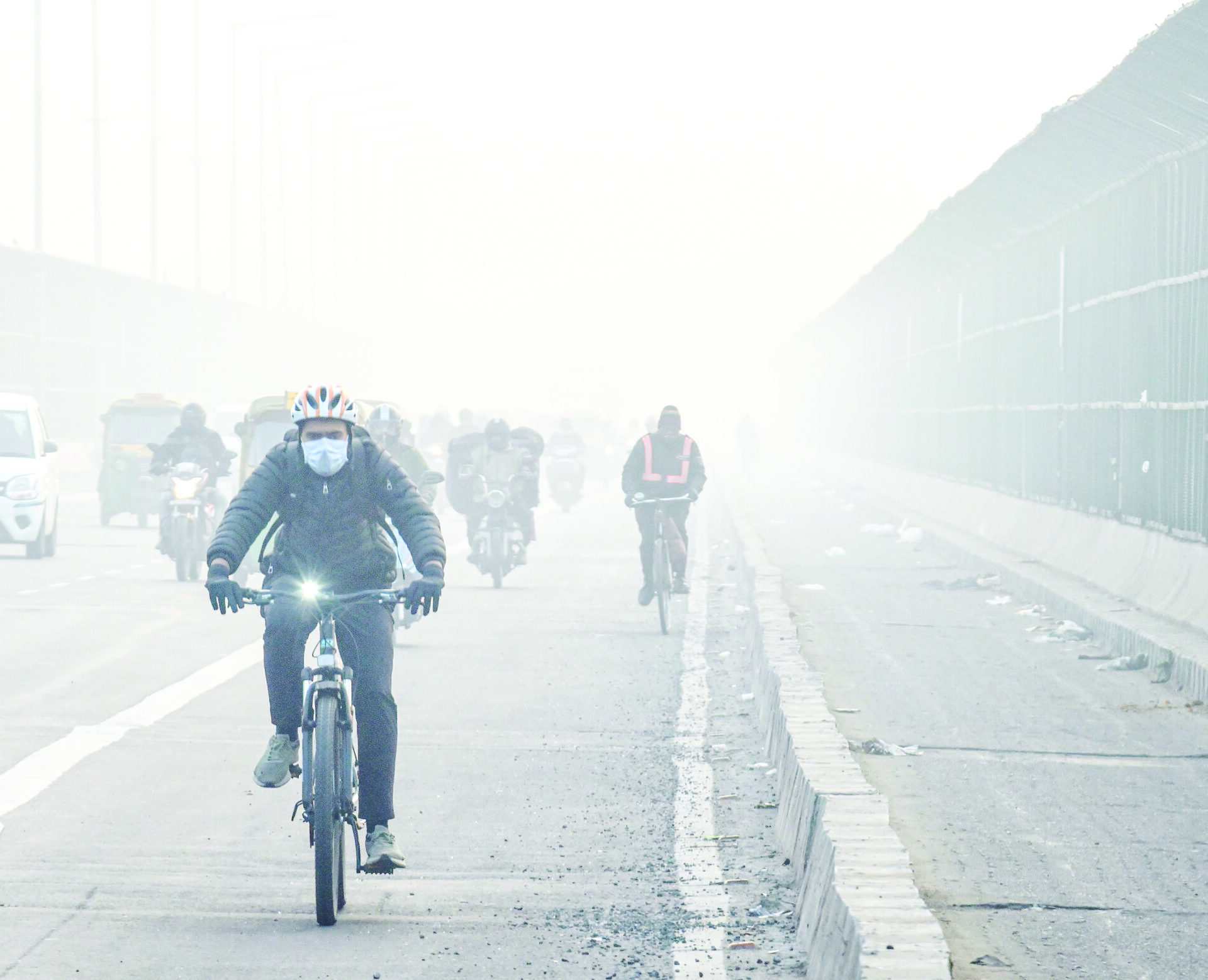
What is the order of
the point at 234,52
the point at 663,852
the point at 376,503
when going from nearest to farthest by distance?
1. the point at 376,503
2. the point at 663,852
3. the point at 234,52

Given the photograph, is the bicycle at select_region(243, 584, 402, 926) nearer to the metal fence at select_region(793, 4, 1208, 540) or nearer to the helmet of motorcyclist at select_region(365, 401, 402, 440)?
the metal fence at select_region(793, 4, 1208, 540)

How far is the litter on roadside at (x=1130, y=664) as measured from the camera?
13.3 metres

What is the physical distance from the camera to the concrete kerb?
5.42 meters

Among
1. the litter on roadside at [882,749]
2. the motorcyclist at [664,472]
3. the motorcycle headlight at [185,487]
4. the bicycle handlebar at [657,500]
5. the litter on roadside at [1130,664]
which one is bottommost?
the litter on roadside at [1130,664]

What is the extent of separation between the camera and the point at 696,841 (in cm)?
809

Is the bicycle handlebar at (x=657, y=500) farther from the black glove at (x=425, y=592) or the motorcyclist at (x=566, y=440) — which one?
the motorcyclist at (x=566, y=440)

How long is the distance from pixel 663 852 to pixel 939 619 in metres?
9.60

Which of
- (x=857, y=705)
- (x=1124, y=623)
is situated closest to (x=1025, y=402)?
(x=1124, y=623)

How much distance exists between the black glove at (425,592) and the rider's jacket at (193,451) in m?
15.7

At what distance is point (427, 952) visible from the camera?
20.9 feet

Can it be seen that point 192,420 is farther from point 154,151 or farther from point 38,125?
point 154,151

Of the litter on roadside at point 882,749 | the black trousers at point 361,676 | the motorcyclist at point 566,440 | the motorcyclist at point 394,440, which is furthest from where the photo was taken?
the motorcyclist at point 566,440

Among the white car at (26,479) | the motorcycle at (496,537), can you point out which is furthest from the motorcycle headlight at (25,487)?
the motorcycle at (496,537)

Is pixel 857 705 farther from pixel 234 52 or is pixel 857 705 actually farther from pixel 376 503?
pixel 234 52
